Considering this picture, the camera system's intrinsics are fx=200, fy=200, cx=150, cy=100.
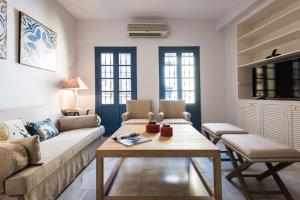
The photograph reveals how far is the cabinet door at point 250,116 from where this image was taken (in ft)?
11.0

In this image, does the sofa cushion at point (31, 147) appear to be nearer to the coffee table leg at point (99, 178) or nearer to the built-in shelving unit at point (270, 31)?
the coffee table leg at point (99, 178)

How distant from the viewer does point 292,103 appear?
259cm

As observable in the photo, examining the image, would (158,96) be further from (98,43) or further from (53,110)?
(53,110)

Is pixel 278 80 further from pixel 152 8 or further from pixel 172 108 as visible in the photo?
pixel 152 8

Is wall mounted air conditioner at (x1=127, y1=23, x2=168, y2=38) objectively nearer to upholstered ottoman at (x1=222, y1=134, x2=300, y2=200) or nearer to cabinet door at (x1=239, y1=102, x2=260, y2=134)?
cabinet door at (x1=239, y1=102, x2=260, y2=134)

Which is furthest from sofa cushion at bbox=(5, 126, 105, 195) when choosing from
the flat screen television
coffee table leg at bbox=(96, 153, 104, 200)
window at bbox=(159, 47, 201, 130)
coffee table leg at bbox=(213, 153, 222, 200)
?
the flat screen television

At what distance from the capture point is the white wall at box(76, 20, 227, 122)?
4730 millimetres

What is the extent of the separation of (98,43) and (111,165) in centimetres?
304

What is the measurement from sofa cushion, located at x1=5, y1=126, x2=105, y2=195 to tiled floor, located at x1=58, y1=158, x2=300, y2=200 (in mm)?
344

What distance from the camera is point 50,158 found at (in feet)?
6.10

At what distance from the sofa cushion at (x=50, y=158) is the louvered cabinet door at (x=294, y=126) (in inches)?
108

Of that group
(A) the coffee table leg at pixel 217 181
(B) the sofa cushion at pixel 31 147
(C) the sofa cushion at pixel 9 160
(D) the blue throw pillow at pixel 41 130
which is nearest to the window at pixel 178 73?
(D) the blue throw pillow at pixel 41 130

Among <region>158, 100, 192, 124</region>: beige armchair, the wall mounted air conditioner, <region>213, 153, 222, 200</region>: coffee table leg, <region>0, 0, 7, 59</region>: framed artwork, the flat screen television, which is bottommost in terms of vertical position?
<region>213, 153, 222, 200</region>: coffee table leg

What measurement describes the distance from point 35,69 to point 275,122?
11.9 ft
